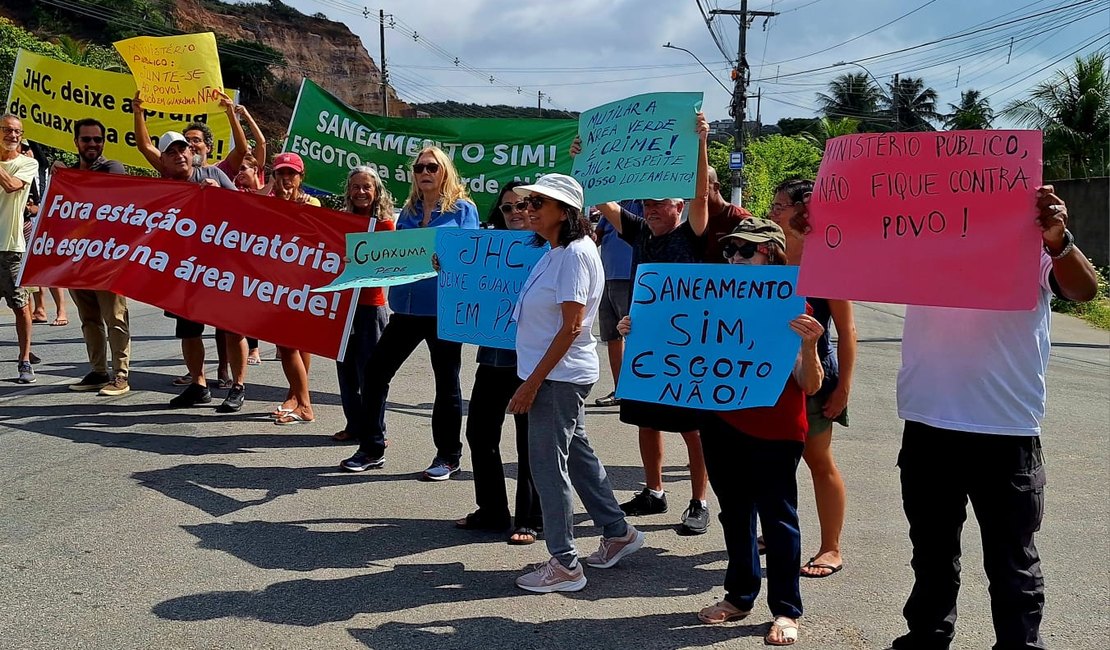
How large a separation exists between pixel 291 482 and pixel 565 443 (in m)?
2.22

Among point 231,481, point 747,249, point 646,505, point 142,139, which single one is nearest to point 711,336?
point 747,249

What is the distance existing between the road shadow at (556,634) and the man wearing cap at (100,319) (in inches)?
193

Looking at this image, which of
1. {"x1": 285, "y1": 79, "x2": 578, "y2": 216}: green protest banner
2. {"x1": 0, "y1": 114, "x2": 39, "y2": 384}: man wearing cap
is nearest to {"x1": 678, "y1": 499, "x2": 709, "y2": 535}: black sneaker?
{"x1": 285, "y1": 79, "x2": 578, "y2": 216}: green protest banner

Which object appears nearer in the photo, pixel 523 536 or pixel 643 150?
pixel 643 150

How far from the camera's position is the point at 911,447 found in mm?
3336

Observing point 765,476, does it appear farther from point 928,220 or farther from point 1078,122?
point 1078,122

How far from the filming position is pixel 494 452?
504 cm

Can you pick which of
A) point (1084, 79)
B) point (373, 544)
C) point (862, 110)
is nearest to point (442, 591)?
point (373, 544)

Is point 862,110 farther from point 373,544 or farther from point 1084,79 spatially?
point 373,544

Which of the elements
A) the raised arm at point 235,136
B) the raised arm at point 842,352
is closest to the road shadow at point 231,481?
the raised arm at point 842,352

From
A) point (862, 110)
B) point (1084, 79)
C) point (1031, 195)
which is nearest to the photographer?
point (1031, 195)

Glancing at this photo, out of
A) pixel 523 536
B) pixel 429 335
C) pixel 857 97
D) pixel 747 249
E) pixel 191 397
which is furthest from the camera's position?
pixel 857 97

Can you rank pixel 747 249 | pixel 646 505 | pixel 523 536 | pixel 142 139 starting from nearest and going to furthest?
pixel 747 249 → pixel 523 536 → pixel 646 505 → pixel 142 139

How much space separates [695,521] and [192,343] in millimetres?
4316
